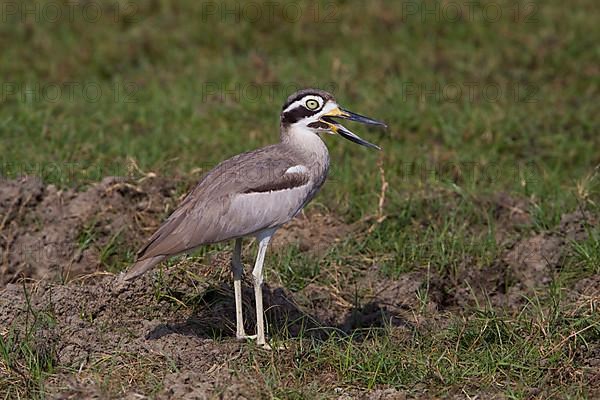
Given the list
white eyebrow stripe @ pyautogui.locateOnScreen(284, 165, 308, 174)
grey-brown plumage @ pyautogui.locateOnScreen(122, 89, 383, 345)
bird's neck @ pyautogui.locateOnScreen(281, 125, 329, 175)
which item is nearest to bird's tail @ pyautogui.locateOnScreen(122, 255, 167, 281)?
grey-brown plumage @ pyautogui.locateOnScreen(122, 89, 383, 345)

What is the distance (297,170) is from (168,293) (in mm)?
1097

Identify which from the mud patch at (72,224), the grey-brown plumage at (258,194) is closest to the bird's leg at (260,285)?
the grey-brown plumage at (258,194)

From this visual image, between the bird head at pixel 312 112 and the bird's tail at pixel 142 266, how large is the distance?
1.17m

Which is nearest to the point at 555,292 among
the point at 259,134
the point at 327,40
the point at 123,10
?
the point at 259,134

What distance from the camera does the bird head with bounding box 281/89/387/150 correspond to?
243 inches

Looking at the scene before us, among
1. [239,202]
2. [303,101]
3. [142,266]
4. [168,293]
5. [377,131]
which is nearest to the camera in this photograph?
[142,266]

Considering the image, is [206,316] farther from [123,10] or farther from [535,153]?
[123,10]

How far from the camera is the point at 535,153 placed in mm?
9125

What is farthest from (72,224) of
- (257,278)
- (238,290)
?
(257,278)

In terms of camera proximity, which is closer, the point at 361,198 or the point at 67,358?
the point at 67,358

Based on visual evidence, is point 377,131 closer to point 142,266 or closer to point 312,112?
point 312,112

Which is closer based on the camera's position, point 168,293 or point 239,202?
Result: point 239,202

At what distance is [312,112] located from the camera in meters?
6.20

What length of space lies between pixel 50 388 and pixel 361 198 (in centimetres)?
325
